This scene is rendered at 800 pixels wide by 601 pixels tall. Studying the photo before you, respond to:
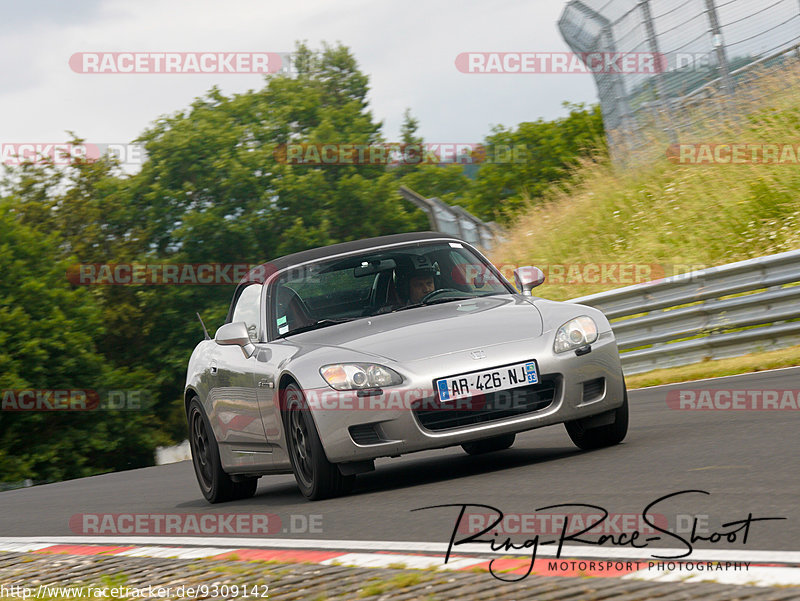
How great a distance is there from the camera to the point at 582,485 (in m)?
6.11

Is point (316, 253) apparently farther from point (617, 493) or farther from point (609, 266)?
point (609, 266)

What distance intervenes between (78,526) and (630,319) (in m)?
7.90

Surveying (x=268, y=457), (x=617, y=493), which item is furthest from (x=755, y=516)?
(x=268, y=457)

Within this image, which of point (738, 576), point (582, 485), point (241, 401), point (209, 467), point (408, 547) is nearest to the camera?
point (738, 576)

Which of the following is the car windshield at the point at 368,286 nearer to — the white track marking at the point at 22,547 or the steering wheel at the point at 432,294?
the steering wheel at the point at 432,294

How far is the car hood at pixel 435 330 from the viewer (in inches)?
276

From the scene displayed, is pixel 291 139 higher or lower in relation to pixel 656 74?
higher

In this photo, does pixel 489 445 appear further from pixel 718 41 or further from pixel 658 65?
pixel 658 65

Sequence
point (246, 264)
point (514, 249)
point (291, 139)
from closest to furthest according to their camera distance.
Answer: point (514, 249)
point (246, 264)
point (291, 139)

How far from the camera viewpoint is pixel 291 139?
65188 mm

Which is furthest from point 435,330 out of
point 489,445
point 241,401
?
point 489,445

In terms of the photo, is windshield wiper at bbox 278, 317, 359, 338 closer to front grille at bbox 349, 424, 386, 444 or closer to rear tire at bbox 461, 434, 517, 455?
→ front grille at bbox 349, 424, 386, 444

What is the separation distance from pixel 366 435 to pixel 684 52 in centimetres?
1240

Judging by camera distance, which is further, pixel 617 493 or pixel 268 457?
pixel 268 457
